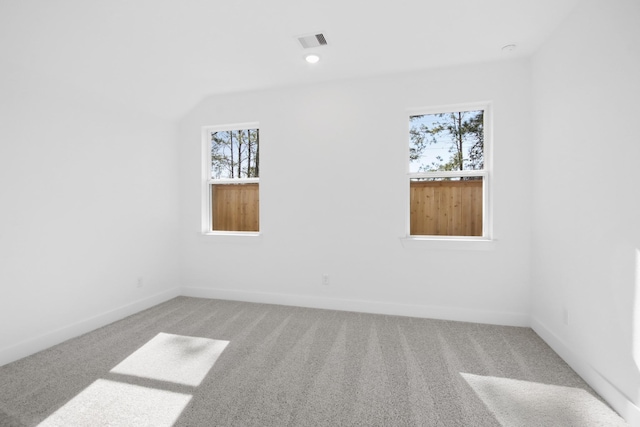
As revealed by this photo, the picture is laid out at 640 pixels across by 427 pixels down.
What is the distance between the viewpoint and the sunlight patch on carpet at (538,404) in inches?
61.2

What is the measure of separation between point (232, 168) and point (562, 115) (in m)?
3.35

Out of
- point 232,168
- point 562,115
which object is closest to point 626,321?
point 562,115

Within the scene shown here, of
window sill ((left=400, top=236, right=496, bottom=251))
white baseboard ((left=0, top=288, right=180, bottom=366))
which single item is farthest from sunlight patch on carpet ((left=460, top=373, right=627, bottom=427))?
white baseboard ((left=0, top=288, right=180, bottom=366))

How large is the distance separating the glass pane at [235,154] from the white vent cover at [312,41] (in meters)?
1.33

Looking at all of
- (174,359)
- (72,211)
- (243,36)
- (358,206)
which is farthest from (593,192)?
(72,211)

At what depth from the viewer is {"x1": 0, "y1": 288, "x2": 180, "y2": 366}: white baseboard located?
217 centimetres

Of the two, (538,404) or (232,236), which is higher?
(232,236)

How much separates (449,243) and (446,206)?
0.45 metres

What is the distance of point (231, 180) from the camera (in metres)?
3.73

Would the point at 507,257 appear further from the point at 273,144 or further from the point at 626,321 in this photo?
the point at 273,144

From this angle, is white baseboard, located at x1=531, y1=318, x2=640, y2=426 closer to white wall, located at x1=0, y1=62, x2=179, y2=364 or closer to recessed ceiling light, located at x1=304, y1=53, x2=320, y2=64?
recessed ceiling light, located at x1=304, y1=53, x2=320, y2=64

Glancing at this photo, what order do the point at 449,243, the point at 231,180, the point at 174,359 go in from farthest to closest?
the point at 231,180
the point at 449,243
the point at 174,359

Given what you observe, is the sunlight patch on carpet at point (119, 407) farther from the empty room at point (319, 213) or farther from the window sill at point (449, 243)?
the window sill at point (449, 243)

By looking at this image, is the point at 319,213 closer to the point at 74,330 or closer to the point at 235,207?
the point at 235,207
